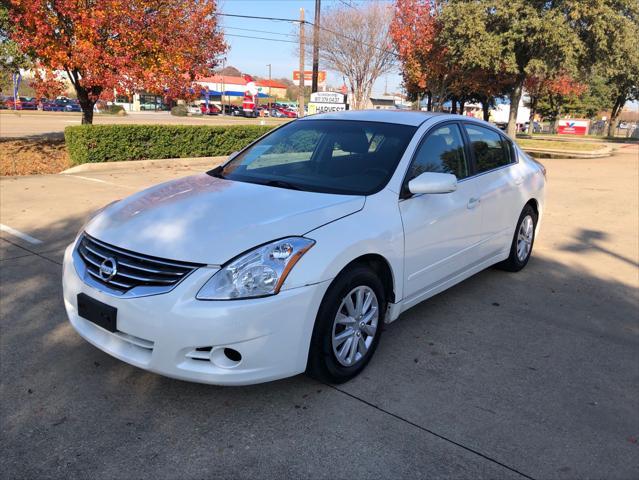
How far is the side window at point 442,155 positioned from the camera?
3986 mm

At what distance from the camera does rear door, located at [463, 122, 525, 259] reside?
468cm

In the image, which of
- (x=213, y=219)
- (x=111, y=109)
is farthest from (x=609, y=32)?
(x=111, y=109)

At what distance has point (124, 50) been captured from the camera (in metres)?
12.7

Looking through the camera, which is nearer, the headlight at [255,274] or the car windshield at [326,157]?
the headlight at [255,274]

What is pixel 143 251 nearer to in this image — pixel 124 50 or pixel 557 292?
pixel 557 292

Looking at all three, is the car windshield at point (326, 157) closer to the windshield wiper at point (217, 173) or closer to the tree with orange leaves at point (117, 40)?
the windshield wiper at point (217, 173)

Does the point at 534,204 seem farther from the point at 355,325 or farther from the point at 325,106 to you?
the point at 325,106

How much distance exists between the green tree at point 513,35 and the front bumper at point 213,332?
Result: 19350mm

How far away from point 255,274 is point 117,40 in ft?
39.3

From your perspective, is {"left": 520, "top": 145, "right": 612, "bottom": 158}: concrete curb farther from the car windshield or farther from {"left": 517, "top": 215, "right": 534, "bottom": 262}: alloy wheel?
the car windshield

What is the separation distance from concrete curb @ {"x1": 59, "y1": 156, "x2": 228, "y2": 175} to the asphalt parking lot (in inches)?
307

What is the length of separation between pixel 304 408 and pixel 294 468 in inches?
20.3

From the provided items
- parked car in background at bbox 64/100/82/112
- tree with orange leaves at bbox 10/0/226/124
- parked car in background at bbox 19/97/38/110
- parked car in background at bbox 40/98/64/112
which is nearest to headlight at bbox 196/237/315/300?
tree with orange leaves at bbox 10/0/226/124

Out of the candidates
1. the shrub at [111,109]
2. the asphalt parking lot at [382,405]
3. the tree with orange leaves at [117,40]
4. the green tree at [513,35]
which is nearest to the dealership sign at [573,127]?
Result: the green tree at [513,35]
